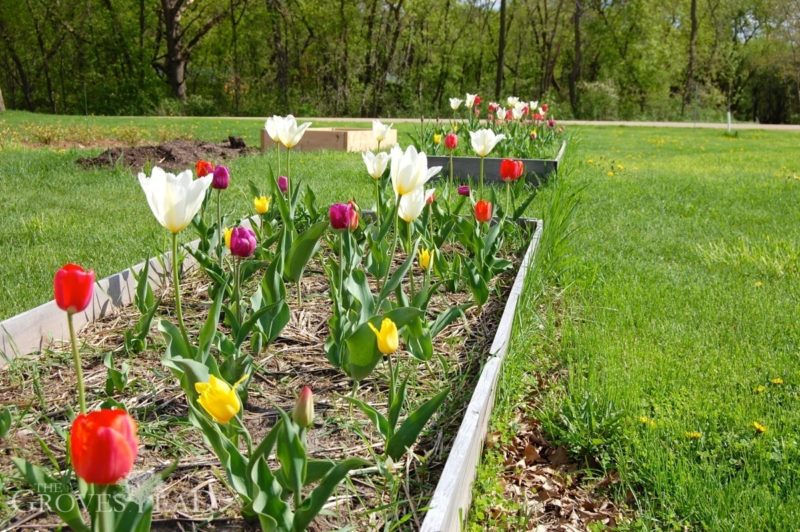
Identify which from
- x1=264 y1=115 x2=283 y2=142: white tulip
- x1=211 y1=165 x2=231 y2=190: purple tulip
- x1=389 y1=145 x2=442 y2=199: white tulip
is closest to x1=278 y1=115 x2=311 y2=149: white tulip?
x1=264 y1=115 x2=283 y2=142: white tulip

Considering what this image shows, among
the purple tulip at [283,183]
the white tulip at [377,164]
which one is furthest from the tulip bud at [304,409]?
the purple tulip at [283,183]

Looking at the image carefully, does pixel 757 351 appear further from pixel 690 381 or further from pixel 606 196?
pixel 606 196

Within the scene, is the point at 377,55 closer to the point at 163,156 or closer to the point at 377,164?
the point at 163,156

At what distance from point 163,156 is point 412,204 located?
522 cm

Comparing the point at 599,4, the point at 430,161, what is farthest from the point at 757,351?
the point at 599,4

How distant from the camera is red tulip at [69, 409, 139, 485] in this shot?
84 centimetres

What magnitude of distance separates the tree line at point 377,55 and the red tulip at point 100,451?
869 inches

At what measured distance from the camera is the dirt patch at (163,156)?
651 centimetres

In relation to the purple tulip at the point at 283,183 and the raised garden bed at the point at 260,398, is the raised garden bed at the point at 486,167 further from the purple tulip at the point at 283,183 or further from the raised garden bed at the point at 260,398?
the raised garden bed at the point at 260,398

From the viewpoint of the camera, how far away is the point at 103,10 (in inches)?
1078

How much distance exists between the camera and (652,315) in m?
3.06

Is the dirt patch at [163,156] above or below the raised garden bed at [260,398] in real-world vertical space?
above

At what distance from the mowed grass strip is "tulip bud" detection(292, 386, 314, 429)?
66cm

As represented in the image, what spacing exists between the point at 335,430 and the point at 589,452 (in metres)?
0.81
